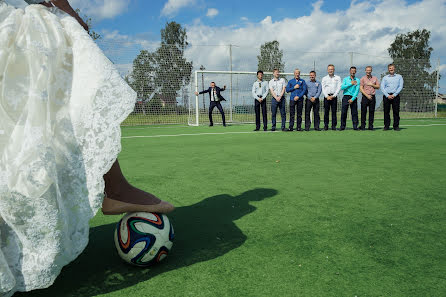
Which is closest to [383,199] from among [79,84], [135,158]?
[79,84]

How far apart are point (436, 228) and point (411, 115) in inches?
807

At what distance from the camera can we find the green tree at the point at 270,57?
664 inches

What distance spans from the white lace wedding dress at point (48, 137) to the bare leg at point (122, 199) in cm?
34

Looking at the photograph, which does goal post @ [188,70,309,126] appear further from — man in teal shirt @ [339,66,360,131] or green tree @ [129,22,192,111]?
man in teal shirt @ [339,66,360,131]

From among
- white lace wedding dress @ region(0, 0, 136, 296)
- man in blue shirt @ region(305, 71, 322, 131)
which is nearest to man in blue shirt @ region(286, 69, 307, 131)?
man in blue shirt @ region(305, 71, 322, 131)

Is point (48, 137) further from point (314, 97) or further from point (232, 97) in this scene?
point (232, 97)

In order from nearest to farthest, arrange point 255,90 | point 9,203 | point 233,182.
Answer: point 9,203 → point 233,182 → point 255,90

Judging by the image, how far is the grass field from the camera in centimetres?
163

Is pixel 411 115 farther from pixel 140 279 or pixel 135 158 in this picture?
pixel 140 279

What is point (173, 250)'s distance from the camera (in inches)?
81.9

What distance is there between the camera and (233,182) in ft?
12.3

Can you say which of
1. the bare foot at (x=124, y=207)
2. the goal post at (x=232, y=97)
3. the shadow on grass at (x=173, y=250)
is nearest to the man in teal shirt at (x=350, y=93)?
the goal post at (x=232, y=97)

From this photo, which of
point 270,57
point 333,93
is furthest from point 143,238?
point 270,57

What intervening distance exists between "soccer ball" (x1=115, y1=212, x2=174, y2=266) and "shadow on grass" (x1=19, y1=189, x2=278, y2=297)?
0.07 m
